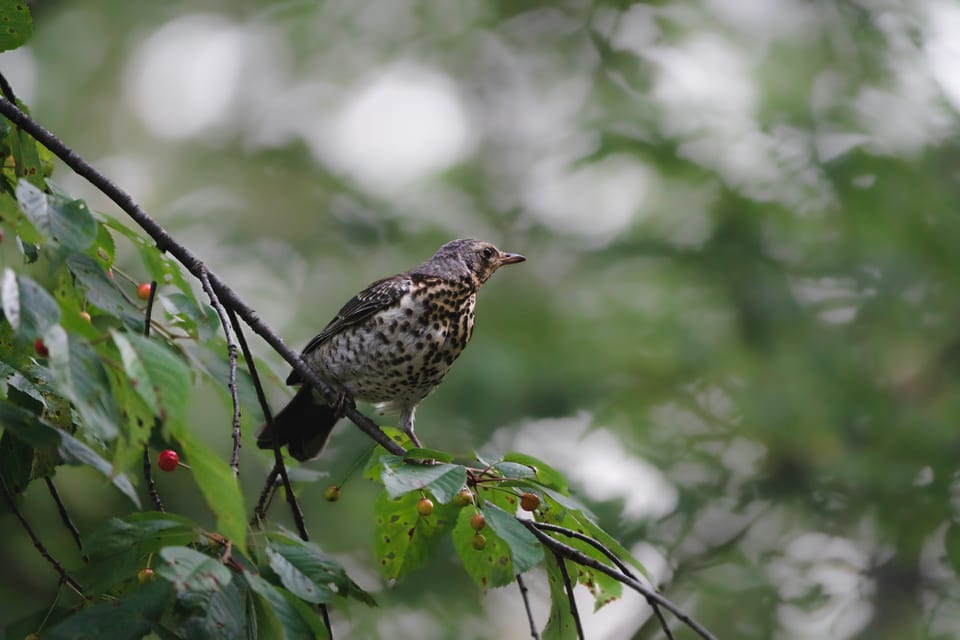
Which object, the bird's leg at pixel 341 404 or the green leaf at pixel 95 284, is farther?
the bird's leg at pixel 341 404

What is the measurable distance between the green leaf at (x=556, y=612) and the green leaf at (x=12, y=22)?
180cm

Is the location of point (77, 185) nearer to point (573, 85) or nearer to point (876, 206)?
point (573, 85)

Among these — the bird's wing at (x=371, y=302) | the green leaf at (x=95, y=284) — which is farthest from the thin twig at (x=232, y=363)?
the bird's wing at (x=371, y=302)

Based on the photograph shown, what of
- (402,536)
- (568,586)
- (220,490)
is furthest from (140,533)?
(568,586)

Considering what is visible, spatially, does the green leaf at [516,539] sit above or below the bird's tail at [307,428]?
below

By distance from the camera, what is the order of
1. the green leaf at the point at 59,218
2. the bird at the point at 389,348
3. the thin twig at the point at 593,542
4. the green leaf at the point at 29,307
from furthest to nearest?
1. the bird at the point at 389,348
2. the thin twig at the point at 593,542
3. the green leaf at the point at 59,218
4. the green leaf at the point at 29,307

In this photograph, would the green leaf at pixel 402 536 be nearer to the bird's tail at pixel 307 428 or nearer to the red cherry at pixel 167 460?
the red cherry at pixel 167 460

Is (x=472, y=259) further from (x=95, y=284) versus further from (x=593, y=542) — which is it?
(x=95, y=284)

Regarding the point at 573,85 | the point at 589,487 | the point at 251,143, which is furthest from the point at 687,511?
the point at 251,143

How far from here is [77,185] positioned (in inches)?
273

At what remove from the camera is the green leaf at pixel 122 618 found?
1.89 m

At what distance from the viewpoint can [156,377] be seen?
5.42 ft

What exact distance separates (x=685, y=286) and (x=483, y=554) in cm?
511

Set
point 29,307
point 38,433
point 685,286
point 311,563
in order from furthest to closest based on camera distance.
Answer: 1. point 685,286
2. point 311,563
3. point 38,433
4. point 29,307
